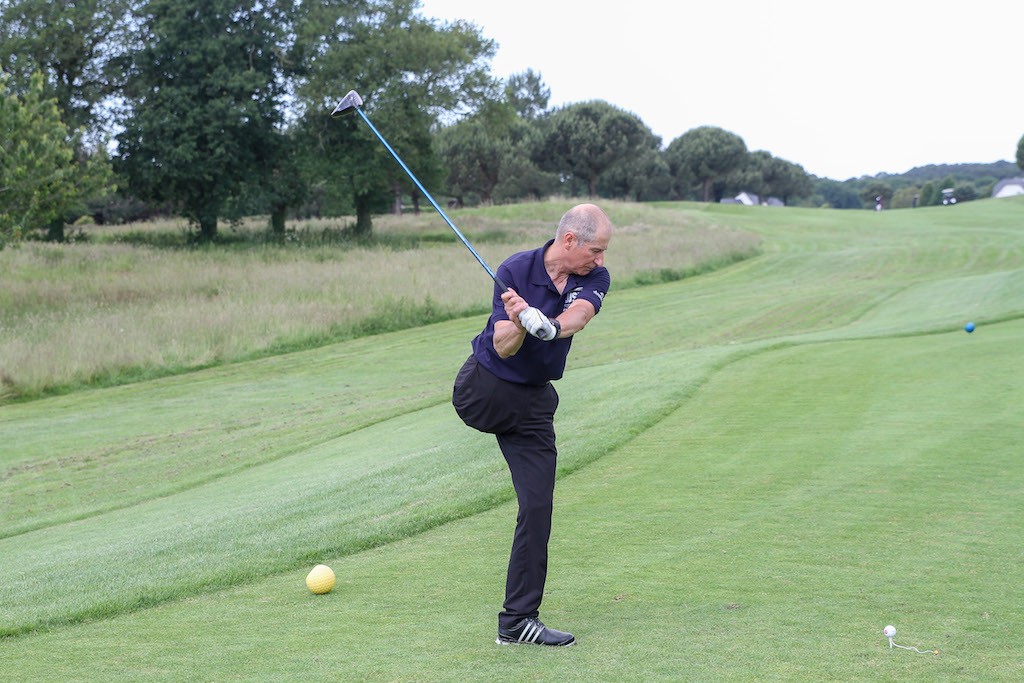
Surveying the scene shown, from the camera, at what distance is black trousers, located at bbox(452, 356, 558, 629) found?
4660 millimetres

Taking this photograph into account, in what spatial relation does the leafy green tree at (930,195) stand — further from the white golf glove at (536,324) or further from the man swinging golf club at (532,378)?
the white golf glove at (536,324)

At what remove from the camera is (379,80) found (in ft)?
150

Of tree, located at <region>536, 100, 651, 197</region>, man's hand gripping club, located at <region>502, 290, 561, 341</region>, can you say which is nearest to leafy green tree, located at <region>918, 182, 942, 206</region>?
tree, located at <region>536, 100, 651, 197</region>

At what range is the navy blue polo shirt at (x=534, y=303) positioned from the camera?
15.2ft

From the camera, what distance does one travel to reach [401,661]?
4.25 m

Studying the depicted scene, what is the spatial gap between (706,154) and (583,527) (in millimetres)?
101720

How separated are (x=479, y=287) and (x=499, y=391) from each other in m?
24.8

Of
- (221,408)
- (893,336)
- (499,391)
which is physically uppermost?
(499,391)

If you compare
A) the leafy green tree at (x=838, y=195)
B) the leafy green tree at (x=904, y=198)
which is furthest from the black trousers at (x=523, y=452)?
the leafy green tree at (x=838, y=195)

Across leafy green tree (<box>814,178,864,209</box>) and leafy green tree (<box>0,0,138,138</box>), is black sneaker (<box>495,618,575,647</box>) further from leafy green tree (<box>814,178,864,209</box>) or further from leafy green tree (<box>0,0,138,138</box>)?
leafy green tree (<box>814,178,864,209</box>)

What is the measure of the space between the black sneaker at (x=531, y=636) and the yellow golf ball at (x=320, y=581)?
4.47 feet

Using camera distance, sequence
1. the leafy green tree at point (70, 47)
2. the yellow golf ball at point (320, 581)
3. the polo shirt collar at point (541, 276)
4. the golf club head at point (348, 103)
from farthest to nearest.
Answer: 1. the leafy green tree at point (70, 47)
2. the golf club head at point (348, 103)
3. the yellow golf ball at point (320, 581)
4. the polo shirt collar at point (541, 276)

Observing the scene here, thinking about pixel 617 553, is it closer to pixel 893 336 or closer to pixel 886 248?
pixel 893 336

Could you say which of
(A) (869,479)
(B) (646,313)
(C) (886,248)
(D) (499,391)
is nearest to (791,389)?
(A) (869,479)
